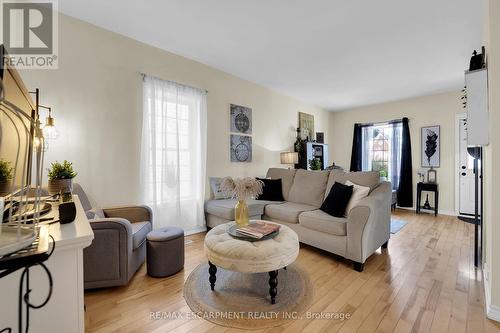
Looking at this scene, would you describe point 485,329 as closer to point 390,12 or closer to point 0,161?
point 390,12

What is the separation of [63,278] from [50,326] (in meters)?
0.18

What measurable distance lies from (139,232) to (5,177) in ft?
3.89

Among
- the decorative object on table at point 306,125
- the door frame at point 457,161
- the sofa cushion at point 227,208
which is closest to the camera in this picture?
the sofa cushion at point 227,208

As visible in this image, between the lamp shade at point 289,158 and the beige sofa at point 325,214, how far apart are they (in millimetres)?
761

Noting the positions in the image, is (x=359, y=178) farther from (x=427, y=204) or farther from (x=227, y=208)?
(x=427, y=204)

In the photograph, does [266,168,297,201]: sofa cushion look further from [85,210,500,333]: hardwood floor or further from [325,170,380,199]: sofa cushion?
[85,210,500,333]: hardwood floor

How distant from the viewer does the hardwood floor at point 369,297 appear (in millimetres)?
1488

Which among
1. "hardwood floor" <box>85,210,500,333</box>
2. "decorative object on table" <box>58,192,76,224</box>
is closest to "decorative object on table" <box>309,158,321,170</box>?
"hardwood floor" <box>85,210,500,333</box>

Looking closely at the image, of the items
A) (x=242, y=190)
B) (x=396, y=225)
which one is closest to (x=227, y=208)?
(x=242, y=190)

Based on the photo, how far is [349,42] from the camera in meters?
2.81

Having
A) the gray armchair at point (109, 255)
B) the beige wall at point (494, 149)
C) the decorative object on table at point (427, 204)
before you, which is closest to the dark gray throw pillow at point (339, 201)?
the beige wall at point (494, 149)

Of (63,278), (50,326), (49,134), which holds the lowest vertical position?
(50,326)

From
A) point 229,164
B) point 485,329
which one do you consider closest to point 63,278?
point 485,329

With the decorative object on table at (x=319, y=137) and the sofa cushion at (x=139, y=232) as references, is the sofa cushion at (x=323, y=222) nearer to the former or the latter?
the sofa cushion at (x=139, y=232)
